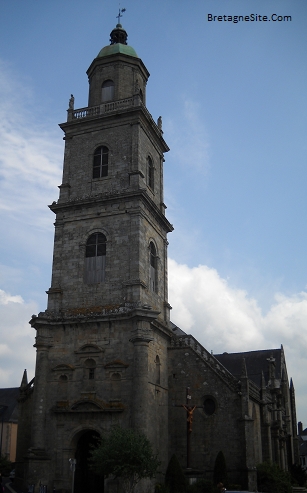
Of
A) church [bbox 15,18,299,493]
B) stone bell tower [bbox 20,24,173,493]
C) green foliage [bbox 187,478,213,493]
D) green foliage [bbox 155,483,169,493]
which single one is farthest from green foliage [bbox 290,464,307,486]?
green foliage [bbox 155,483,169,493]

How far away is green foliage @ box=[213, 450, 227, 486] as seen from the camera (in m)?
26.7

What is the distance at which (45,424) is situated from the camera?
2736 centimetres

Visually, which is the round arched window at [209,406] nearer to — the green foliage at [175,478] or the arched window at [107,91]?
the green foliage at [175,478]

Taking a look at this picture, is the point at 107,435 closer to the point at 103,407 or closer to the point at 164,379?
the point at 103,407

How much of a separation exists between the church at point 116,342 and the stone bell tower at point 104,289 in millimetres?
65

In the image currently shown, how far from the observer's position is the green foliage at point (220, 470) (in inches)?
1052

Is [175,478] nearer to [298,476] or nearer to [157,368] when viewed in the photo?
[157,368]

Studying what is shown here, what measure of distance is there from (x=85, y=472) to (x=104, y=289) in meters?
9.64

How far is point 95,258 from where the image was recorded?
30516mm

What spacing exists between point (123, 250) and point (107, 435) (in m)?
9.84

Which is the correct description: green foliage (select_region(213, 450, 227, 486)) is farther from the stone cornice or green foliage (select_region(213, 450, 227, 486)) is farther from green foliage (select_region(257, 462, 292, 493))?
the stone cornice

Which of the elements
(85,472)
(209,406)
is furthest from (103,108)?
(85,472)

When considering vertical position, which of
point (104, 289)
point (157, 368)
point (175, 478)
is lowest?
point (175, 478)

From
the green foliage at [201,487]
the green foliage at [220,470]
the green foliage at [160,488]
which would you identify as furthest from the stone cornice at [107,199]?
the green foliage at [201,487]
